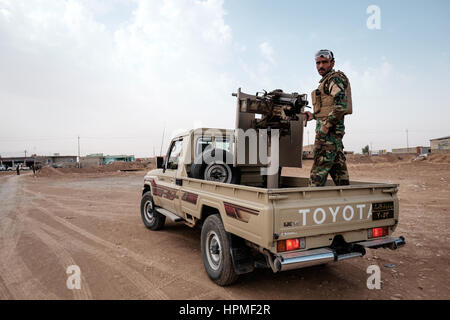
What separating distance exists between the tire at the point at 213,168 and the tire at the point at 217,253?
45.4 inches

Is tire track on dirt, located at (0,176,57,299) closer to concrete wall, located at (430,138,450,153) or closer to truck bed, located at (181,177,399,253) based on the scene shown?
truck bed, located at (181,177,399,253)

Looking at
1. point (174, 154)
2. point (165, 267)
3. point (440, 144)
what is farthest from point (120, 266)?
point (440, 144)

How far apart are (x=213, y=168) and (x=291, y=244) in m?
2.23

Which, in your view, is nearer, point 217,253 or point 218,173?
point 217,253

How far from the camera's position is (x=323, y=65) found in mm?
3691

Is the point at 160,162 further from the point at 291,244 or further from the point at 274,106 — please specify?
the point at 291,244

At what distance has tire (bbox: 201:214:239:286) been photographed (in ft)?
10.3

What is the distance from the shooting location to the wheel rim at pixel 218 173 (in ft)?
14.8

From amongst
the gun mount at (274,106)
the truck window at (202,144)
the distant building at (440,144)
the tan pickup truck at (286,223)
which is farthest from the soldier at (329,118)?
the distant building at (440,144)

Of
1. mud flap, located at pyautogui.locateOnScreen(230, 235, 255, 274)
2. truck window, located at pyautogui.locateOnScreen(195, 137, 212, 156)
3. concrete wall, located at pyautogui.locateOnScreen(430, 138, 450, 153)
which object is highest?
concrete wall, located at pyautogui.locateOnScreen(430, 138, 450, 153)

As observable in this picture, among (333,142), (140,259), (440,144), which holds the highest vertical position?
(440,144)

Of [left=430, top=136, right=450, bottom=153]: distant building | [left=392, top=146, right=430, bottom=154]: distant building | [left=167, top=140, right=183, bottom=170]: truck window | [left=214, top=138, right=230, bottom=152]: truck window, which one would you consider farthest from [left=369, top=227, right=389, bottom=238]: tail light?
[left=392, top=146, right=430, bottom=154]: distant building
